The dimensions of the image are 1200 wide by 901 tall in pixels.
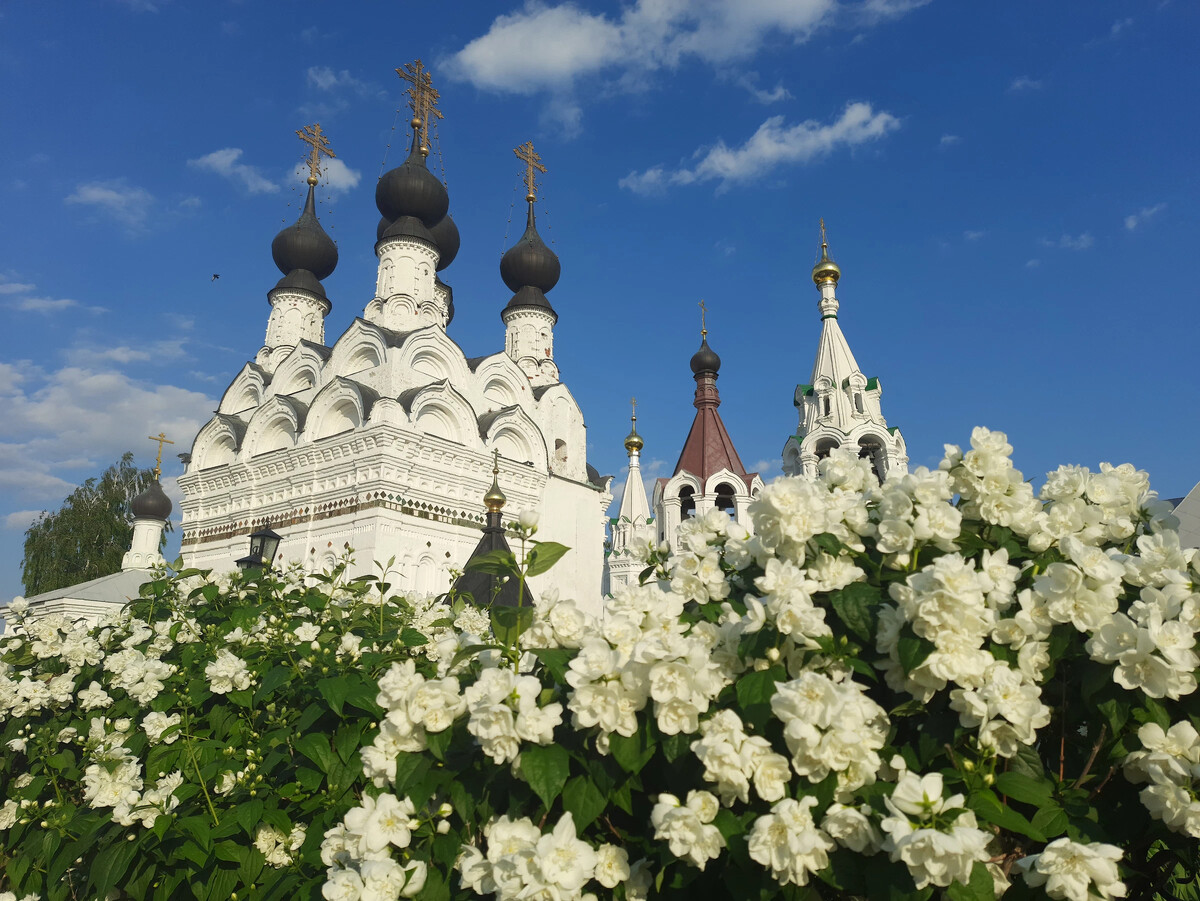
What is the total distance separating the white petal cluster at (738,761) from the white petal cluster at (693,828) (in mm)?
50

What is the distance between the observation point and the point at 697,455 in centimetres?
2314

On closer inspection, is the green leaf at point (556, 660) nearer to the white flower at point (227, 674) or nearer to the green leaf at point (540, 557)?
the green leaf at point (540, 557)

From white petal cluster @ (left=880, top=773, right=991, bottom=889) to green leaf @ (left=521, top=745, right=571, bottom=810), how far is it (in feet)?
2.13

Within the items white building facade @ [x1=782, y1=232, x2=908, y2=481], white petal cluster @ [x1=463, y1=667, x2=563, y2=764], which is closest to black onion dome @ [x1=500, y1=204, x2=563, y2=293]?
white building facade @ [x1=782, y1=232, x2=908, y2=481]

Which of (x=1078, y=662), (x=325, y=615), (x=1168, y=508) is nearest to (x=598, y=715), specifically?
(x=1078, y=662)

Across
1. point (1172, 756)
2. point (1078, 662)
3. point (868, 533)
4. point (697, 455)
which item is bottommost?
point (1172, 756)

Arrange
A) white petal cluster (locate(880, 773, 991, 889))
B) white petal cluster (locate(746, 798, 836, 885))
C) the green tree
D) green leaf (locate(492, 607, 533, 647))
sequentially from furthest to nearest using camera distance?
the green tree
green leaf (locate(492, 607, 533, 647))
white petal cluster (locate(746, 798, 836, 885))
white petal cluster (locate(880, 773, 991, 889))

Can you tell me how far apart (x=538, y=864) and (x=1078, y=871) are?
0.97m

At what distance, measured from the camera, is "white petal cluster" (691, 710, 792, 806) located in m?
1.47

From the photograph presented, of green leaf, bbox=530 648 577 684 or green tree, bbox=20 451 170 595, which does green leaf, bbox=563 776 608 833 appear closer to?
green leaf, bbox=530 648 577 684

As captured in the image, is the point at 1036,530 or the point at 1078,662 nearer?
the point at 1078,662

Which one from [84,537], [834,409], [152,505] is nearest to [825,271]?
[834,409]

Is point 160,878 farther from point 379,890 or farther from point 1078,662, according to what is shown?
point 1078,662

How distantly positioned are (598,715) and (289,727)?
5.57ft
